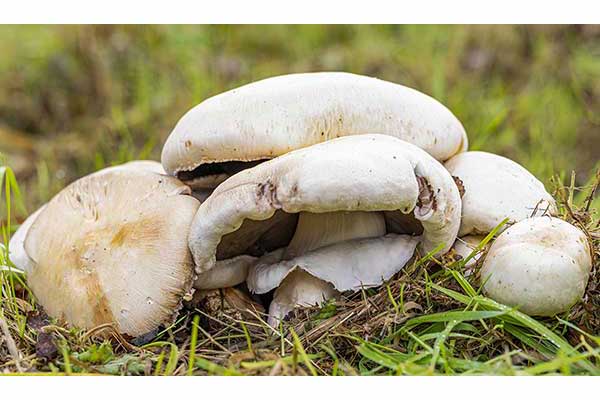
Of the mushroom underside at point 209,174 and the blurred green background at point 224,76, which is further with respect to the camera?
the blurred green background at point 224,76

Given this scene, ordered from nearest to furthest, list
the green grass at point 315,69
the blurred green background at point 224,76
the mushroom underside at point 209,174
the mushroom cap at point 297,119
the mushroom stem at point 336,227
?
the green grass at point 315,69 < the mushroom cap at point 297,119 < the mushroom stem at point 336,227 < the mushroom underside at point 209,174 < the blurred green background at point 224,76

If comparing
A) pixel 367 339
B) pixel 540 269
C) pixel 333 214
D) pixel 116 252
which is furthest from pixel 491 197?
pixel 116 252

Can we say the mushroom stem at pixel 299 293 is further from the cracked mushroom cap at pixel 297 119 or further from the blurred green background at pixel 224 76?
the blurred green background at pixel 224 76

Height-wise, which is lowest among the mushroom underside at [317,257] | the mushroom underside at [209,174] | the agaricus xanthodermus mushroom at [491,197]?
the mushroom underside at [317,257]

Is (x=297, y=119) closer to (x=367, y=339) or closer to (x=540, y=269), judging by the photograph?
(x=367, y=339)

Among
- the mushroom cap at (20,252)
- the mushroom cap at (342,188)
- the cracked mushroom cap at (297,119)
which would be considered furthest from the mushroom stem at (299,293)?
the mushroom cap at (20,252)

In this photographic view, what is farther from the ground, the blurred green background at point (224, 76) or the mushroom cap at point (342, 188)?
the mushroom cap at point (342, 188)

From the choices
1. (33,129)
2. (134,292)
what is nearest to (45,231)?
(134,292)

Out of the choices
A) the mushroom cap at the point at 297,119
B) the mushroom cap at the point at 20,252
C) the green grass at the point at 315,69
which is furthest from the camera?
the mushroom cap at the point at 20,252
